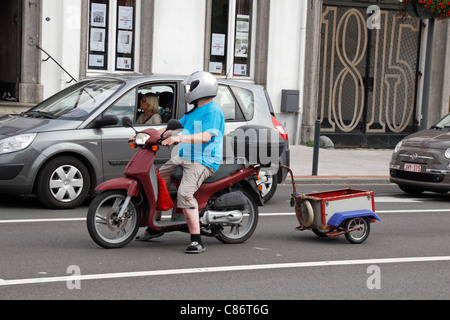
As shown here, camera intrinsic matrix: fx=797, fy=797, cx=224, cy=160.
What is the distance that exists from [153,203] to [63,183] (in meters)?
2.58

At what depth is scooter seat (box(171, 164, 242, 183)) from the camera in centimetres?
734

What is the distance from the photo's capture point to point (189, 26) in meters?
18.1

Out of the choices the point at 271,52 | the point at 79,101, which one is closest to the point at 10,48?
the point at 271,52

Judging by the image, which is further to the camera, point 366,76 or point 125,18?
point 366,76

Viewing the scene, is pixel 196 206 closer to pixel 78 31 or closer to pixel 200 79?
pixel 200 79

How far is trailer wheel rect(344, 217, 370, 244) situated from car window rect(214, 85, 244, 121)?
2.88 metres

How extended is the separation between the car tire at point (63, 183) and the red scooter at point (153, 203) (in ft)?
6.36

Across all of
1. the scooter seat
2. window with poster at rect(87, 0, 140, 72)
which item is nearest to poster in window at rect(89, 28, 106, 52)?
window with poster at rect(87, 0, 140, 72)

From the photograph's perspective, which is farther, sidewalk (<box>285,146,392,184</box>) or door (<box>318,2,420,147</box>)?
door (<box>318,2,420,147</box>)

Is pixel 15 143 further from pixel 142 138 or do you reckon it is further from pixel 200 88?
pixel 200 88

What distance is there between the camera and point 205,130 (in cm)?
717

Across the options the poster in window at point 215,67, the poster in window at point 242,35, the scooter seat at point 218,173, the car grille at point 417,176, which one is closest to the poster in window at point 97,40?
the poster in window at point 215,67

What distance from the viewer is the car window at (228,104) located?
10.5 m

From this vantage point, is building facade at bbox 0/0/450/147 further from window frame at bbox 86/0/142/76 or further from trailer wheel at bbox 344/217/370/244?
trailer wheel at bbox 344/217/370/244
